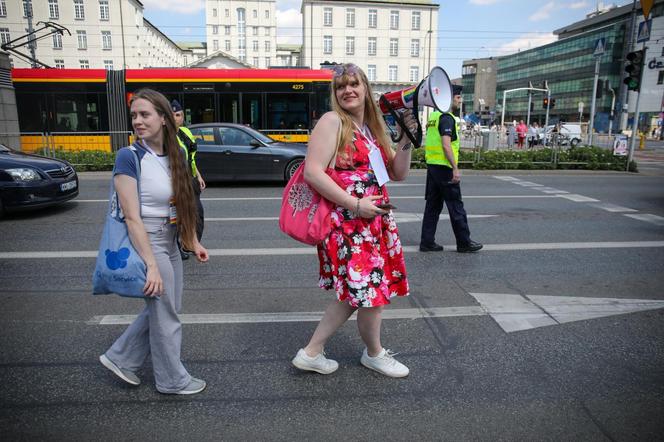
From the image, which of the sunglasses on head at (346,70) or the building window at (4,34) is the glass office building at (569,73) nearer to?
the building window at (4,34)

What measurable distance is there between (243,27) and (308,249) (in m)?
102

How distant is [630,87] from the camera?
15492mm

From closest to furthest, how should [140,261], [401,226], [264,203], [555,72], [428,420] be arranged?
[140,261] < [428,420] < [401,226] < [264,203] < [555,72]

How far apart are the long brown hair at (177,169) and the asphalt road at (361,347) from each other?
983 mm

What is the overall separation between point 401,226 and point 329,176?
507cm

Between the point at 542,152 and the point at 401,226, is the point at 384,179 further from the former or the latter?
the point at 542,152

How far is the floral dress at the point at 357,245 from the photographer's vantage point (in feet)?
8.69

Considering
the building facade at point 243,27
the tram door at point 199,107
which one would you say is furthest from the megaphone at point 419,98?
the building facade at point 243,27

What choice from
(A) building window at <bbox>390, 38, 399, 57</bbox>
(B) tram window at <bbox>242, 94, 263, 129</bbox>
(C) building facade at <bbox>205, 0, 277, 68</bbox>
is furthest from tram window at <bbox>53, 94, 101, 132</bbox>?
→ (C) building facade at <bbox>205, 0, 277, 68</bbox>

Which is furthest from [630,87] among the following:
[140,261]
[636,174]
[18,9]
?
[18,9]

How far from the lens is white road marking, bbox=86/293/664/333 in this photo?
3.86m

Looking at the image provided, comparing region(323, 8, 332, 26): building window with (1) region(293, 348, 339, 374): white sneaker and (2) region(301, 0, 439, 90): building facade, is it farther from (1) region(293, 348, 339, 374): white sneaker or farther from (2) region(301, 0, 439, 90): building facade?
(1) region(293, 348, 339, 374): white sneaker

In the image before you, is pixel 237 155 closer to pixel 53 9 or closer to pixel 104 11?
pixel 104 11

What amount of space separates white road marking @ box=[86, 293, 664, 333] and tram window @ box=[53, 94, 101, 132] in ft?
49.6
